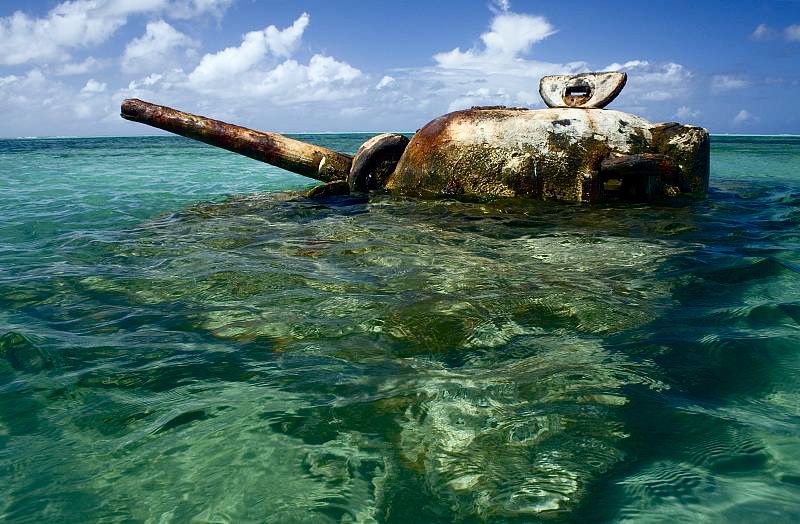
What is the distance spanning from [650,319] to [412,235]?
2368 millimetres

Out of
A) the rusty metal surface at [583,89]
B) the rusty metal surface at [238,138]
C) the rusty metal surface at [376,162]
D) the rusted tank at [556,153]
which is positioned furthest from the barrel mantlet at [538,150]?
the rusty metal surface at [238,138]

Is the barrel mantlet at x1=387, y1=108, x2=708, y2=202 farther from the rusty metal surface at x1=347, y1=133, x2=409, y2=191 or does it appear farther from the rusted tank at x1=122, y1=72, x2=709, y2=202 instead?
the rusty metal surface at x1=347, y1=133, x2=409, y2=191

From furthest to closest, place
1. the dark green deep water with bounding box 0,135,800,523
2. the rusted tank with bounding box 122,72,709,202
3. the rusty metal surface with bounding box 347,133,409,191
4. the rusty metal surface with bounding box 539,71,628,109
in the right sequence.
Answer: the rusty metal surface with bounding box 347,133,409,191
the rusty metal surface with bounding box 539,71,628,109
the rusted tank with bounding box 122,72,709,202
the dark green deep water with bounding box 0,135,800,523

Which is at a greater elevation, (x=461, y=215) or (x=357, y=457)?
(x=461, y=215)

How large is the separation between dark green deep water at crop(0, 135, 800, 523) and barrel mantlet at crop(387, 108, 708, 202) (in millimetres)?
1795

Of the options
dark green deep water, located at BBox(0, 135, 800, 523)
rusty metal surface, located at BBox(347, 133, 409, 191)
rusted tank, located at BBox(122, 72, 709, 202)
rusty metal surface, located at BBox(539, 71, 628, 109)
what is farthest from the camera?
rusty metal surface, located at BBox(347, 133, 409, 191)

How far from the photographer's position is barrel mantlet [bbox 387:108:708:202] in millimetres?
5867

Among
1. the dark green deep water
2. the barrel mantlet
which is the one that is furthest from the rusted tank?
the dark green deep water

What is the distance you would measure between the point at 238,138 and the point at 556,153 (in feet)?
13.9

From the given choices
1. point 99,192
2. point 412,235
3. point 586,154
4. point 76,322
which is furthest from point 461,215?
point 99,192

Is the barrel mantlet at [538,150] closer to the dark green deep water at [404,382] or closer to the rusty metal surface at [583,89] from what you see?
the rusty metal surface at [583,89]

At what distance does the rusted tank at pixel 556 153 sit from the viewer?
231 inches

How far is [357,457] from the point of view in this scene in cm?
155

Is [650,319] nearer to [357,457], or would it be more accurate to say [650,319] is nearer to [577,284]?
[577,284]
